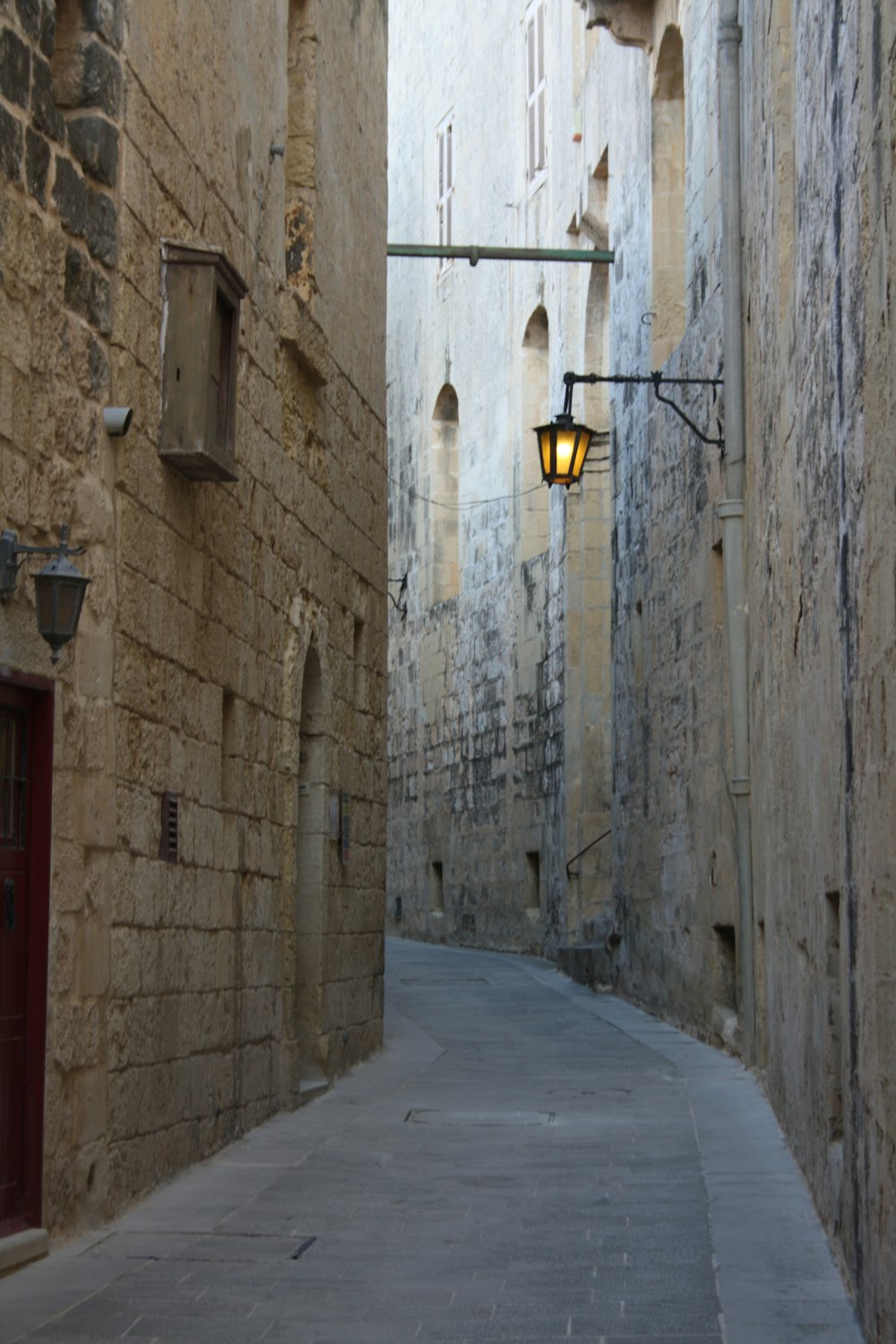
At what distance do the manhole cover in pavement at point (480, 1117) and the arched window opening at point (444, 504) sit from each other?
Result: 16500 mm

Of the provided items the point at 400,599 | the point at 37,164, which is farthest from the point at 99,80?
the point at 400,599

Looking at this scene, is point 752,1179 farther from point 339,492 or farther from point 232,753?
point 339,492

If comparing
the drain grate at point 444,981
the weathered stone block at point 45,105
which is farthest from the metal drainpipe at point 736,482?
the drain grate at point 444,981

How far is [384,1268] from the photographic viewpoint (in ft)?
17.4

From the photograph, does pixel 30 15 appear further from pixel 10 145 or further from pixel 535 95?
pixel 535 95

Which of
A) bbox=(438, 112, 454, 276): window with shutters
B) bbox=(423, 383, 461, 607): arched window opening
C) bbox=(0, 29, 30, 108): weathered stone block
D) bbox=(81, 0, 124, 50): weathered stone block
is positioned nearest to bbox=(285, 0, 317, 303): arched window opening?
bbox=(81, 0, 124, 50): weathered stone block

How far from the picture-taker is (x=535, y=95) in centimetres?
2125

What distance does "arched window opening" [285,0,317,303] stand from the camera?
9.55m

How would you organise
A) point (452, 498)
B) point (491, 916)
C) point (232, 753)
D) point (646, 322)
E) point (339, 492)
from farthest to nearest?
point (452, 498)
point (491, 916)
point (646, 322)
point (339, 492)
point (232, 753)

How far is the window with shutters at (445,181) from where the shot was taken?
25.0m

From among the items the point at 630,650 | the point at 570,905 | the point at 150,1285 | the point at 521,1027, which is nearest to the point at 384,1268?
the point at 150,1285

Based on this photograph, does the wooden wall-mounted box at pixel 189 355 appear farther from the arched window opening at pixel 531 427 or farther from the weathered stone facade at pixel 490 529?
the arched window opening at pixel 531 427

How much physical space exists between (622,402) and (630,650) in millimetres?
2185

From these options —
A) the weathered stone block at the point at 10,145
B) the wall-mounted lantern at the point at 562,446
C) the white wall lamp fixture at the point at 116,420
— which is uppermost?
the wall-mounted lantern at the point at 562,446
